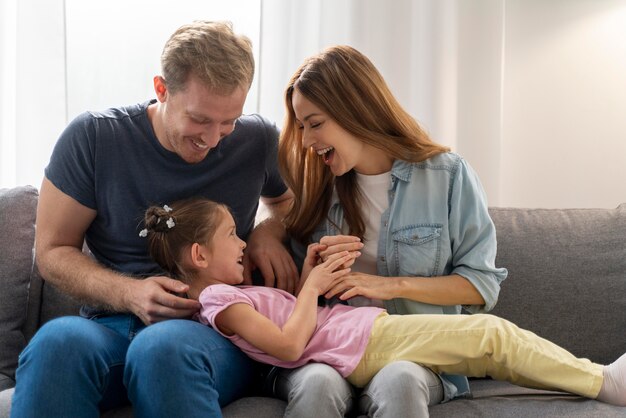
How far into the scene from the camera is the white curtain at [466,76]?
2920 millimetres

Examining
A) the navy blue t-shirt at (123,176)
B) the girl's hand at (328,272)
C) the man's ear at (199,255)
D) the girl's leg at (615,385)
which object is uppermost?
the navy blue t-shirt at (123,176)

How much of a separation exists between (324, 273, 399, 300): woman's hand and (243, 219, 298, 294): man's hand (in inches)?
5.7

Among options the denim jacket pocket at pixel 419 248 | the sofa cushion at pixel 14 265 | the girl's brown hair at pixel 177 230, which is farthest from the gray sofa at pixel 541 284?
the girl's brown hair at pixel 177 230

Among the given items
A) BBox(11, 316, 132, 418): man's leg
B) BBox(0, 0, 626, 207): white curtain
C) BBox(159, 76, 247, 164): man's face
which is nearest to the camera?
BBox(11, 316, 132, 418): man's leg

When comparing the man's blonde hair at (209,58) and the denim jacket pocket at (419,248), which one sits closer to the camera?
the man's blonde hair at (209,58)

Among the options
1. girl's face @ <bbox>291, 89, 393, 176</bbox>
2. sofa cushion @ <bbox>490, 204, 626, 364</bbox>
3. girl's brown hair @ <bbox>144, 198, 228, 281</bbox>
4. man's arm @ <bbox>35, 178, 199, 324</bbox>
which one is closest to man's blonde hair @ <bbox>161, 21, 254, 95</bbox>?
girl's face @ <bbox>291, 89, 393, 176</bbox>

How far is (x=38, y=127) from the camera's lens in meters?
→ 2.92

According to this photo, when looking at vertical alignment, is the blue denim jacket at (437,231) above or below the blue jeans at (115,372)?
above

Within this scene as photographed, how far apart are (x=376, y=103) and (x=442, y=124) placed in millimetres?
870

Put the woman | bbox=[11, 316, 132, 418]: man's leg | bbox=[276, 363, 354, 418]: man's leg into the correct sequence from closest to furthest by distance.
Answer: bbox=[11, 316, 132, 418]: man's leg < bbox=[276, 363, 354, 418]: man's leg < the woman

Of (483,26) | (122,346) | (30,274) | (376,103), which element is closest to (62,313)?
(30,274)

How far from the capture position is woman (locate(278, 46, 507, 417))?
→ 2.18 metres

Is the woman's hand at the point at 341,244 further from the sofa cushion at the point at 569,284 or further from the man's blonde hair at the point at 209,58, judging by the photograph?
the sofa cushion at the point at 569,284

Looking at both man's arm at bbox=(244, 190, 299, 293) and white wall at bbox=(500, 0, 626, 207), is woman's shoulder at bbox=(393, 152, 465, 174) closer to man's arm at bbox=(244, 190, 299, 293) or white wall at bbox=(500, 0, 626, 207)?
man's arm at bbox=(244, 190, 299, 293)
